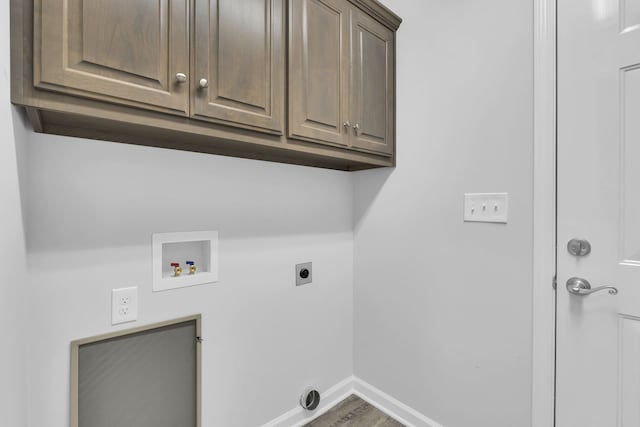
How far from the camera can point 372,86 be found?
1522 mm

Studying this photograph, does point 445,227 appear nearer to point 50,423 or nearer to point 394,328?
point 394,328

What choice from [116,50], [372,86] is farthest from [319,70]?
[116,50]

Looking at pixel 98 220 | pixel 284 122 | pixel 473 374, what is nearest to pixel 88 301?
pixel 98 220

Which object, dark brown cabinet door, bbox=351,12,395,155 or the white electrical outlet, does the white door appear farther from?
the white electrical outlet

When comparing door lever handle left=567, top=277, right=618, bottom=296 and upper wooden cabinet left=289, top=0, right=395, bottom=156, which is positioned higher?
upper wooden cabinet left=289, top=0, right=395, bottom=156

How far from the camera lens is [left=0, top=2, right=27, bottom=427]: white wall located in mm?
645

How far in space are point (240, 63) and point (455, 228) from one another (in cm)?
118

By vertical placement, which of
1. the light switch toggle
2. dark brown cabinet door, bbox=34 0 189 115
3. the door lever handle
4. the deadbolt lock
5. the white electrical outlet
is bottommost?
the white electrical outlet

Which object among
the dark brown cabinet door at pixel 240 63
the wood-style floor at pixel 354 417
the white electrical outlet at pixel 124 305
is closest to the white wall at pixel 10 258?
the white electrical outlet at pixel 124 305

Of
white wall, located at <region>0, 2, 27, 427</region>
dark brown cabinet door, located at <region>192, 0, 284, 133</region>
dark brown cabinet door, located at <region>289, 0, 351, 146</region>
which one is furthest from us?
dark brown cabinet door, located at <region>289, 0, 351, 146</region>

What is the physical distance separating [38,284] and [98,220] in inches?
10.1

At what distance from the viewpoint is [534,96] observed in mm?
1182

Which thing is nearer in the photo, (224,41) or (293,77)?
(224,41)

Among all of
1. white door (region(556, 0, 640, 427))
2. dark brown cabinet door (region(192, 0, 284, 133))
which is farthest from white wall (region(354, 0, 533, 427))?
dark brown cabinet door (region(192, 0, 284, 133))
